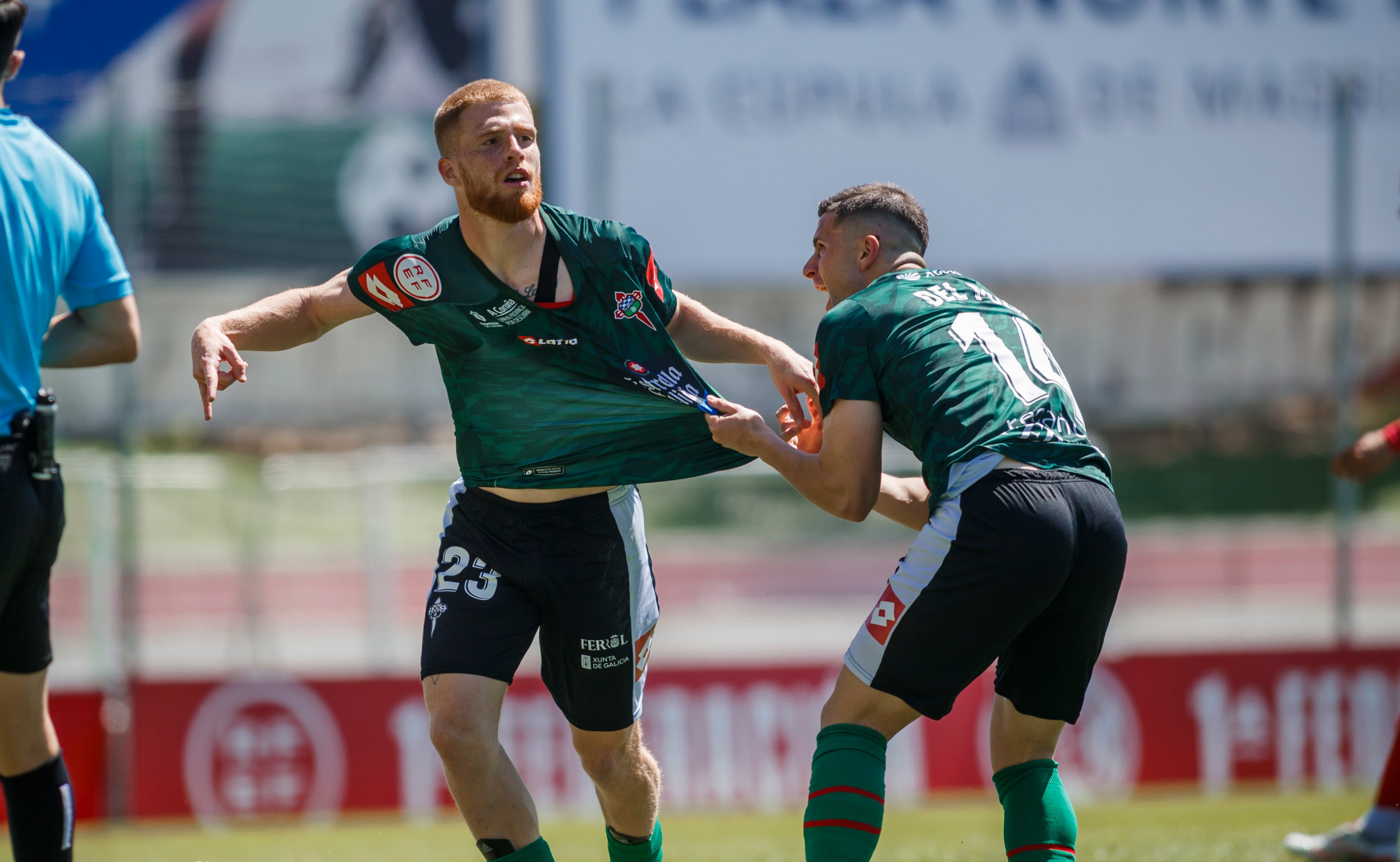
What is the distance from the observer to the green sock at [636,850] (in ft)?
13.3

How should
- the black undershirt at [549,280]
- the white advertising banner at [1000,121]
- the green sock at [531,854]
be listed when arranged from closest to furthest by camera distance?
1. the green sock at [531,854]
2. the black undershirt at [549,280]
3. the white advertising banner at [1000,121]

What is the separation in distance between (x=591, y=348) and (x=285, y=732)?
190 inches

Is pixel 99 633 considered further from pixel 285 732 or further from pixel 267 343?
pixel 267 343

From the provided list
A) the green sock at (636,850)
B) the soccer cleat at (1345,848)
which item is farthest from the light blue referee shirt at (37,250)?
the soccer cleat at (1345,848)

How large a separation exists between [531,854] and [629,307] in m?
1.52

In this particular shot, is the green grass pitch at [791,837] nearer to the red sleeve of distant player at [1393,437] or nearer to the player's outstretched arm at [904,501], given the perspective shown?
the red sleeve of distant player at [1393,437]

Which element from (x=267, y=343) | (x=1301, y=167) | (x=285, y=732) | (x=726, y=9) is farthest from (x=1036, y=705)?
(x=1301, y=167)

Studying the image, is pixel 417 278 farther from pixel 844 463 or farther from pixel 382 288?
pixel 844 463

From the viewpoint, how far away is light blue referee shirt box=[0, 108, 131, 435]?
3518 mm

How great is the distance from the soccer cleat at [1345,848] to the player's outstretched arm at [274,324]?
12.6 feet

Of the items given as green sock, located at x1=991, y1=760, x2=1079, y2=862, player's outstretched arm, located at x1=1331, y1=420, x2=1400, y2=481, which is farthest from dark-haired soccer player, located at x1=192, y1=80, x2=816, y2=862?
player's outstretched arm, located at x1=1331, y1=420, x2=1400, y2=481

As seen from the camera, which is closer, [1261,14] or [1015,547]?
[1015,547]

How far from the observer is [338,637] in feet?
55.9

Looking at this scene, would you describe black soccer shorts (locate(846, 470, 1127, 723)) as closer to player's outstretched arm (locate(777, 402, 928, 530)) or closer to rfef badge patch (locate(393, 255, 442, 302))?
player's outstretched arm (locate(777, 402, 928, 530))
